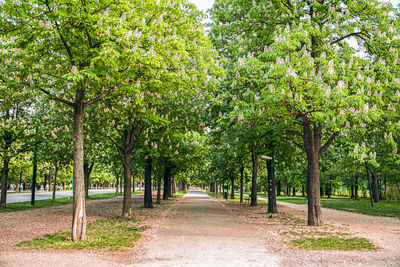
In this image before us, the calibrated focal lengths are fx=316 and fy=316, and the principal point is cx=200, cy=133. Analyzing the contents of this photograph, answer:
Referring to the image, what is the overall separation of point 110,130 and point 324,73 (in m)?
9.95

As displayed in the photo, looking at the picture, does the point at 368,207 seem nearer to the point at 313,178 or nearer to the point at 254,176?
the point at 254,176

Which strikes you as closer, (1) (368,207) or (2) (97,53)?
(2) (97,53)

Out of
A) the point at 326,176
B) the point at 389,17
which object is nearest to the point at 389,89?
the point at 389,17

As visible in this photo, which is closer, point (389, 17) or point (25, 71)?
point (25, 71)

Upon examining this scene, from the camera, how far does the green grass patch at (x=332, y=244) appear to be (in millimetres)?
8930

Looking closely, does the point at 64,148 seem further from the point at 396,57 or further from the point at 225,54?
the point at 396,57

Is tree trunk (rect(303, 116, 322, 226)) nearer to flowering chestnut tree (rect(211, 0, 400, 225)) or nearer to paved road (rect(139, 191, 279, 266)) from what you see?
flowering chestnut tree (rect(211, 0, 400, 225))

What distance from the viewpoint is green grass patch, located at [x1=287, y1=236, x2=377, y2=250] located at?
8.93 m

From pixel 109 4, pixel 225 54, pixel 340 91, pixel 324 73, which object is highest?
pixel 225 54

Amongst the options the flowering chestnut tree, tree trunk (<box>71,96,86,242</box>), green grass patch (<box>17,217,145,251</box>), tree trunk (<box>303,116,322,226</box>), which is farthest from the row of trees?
tree trunk (<box>303,116,322,226</box>)

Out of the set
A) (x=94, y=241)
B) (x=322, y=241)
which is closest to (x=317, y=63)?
(x=322, y=241)

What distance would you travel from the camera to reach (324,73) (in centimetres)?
1090

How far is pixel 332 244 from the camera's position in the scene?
30.8 feet

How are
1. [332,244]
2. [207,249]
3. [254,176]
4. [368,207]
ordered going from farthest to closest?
[368,207]
[254,176]
[332,244]
[207,249]
